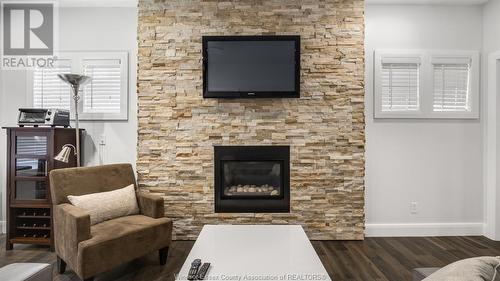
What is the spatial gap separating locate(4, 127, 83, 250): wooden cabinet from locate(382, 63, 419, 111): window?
3854mm

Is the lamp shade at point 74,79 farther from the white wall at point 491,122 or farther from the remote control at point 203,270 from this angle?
the white wall at point 491,122

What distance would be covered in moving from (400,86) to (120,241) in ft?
11.5

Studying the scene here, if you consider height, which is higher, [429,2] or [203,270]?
[429,2]

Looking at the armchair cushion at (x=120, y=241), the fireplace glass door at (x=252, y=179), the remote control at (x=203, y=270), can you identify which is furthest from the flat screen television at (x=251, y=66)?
the remote control at (x=203, y=270)

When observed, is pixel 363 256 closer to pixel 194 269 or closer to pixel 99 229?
pixel 194 269

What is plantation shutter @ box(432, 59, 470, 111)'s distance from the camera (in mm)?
3553

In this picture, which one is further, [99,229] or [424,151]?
[424,151]

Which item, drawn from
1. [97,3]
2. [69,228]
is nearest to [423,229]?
[69,228]

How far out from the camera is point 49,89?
143 inches

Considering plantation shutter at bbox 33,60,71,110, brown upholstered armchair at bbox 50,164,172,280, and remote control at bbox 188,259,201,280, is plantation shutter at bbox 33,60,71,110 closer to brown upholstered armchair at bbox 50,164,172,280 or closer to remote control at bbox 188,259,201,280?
brown upholstered armchair at bbox 50,164,172,280

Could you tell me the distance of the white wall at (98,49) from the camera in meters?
3.59

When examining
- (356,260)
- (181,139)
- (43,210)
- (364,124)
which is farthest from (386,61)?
(43,210)

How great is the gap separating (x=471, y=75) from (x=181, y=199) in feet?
12.7

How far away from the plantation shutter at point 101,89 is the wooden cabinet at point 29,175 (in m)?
0.56
